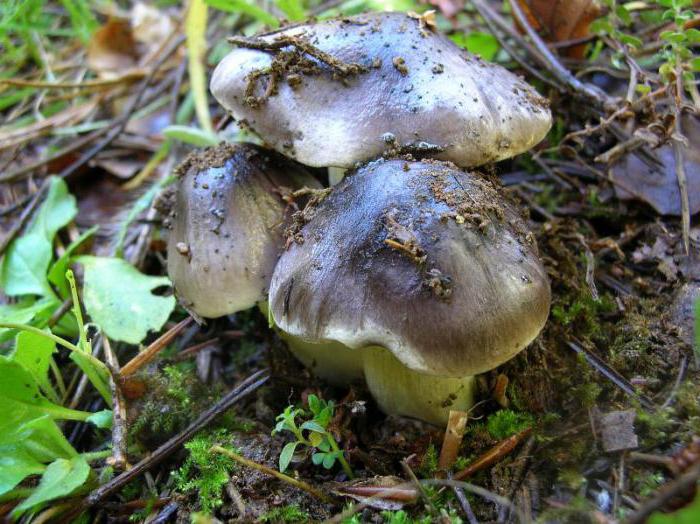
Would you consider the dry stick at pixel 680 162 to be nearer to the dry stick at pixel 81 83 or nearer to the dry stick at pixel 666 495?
the dry stick at pixel 666 495

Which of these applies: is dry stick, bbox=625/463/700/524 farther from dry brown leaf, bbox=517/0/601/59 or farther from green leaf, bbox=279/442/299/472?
dry brown leaf, bbox=517/0/601/59

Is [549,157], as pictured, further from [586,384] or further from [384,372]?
[384,372]

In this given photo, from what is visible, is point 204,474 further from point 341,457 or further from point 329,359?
point 329,359

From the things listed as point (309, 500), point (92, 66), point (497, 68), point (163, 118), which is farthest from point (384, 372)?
point (92, 66)

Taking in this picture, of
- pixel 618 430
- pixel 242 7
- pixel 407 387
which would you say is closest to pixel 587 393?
pixel 618 430

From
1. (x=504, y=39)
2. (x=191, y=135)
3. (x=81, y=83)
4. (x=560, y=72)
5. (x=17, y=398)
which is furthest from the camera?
(x=81, y=83)

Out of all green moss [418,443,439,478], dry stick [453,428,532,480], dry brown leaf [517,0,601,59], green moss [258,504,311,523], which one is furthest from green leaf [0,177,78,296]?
dry brown leaf [517,0,601,59]
